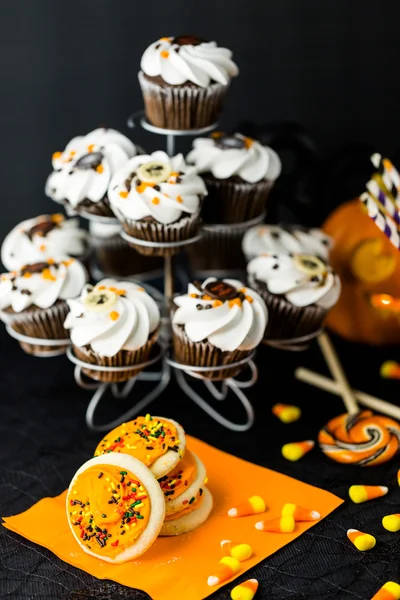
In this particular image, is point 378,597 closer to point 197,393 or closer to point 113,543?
point 113,543

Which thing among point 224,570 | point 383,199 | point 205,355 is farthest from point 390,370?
point 224,570

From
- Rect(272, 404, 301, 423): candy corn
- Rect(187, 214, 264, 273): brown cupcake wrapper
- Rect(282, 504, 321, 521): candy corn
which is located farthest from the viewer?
Rect(187, 214, 264, 273): brown cupcake wrapper

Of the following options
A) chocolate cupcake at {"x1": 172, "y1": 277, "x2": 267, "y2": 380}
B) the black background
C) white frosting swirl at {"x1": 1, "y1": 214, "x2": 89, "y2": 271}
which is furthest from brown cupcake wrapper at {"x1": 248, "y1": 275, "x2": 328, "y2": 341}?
the black background

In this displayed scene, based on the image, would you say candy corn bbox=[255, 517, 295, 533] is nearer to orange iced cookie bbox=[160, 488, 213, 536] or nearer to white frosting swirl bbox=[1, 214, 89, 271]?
orange iced cookie bbox=[160, 488, 213, 536]

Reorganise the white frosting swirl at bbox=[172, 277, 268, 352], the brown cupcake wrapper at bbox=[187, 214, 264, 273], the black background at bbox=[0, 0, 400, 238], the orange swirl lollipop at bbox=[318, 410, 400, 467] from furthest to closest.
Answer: the black background at bbox=[0, 0, 400, 238], the brown cupcake wrapper at bbox=[187, 214, 264, 273], the orange swirl lollipop at bbox=[318, 410, 400, 467], the white frosting swirl at bbox=[172, 277, 268, 352]

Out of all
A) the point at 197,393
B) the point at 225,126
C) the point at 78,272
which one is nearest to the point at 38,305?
the point at 78,272

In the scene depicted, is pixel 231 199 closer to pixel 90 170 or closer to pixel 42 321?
pixel 90 170
